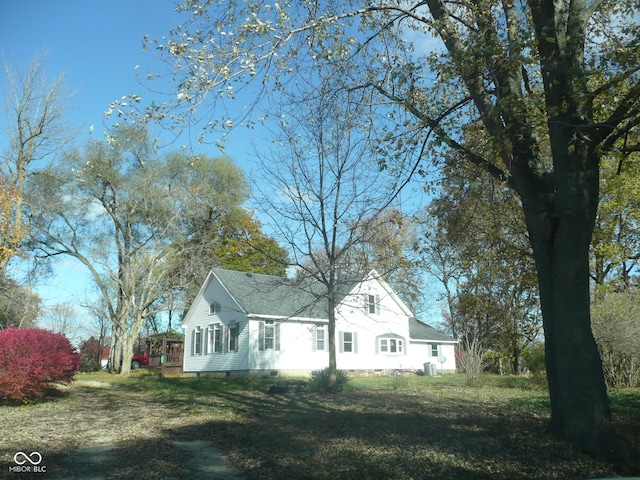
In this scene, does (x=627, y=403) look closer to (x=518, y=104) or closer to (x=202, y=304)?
(x=518, y=104)

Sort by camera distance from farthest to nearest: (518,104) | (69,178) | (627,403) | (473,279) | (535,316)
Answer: (69,178) < (535,316) < (473,279) < (627,403) < (518,104)

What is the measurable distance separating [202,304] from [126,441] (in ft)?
79.7

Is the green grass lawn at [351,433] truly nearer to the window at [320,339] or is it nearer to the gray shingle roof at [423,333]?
the window at [320,339]

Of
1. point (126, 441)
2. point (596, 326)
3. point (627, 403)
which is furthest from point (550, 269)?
point (596, 326)

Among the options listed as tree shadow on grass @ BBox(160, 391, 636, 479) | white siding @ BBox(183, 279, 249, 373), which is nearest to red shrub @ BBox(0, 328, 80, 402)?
tree shadow on grass @ BBox(160, 391, 636, 479)

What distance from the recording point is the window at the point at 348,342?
106 feet

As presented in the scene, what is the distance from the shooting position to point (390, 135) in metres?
8.86

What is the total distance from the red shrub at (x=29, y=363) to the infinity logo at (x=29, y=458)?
7101 mm

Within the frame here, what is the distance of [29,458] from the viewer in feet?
24.7

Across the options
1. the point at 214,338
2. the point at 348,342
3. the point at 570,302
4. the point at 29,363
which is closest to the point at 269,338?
the point at 214,338

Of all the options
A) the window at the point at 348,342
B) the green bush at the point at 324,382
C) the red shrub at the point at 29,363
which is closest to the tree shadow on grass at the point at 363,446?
the green bush at the point at 324,382

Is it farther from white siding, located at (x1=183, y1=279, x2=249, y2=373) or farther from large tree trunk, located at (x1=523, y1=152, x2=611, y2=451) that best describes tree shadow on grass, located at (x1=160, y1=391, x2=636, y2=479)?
white siding, located at (x1=183, y1=279, x2=249, y2=373)

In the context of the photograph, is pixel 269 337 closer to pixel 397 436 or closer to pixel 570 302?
A: pixel 397 436

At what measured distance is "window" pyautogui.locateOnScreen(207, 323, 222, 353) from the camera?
3097 cm
